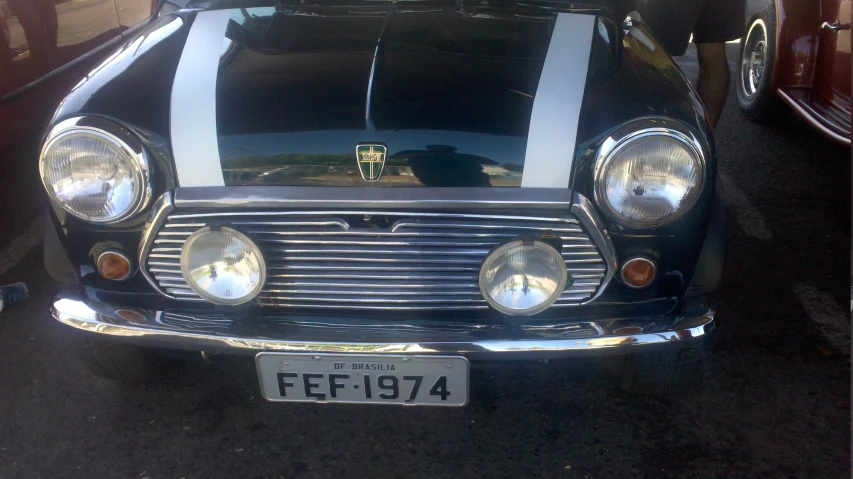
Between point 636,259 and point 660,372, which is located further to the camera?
point 660,372

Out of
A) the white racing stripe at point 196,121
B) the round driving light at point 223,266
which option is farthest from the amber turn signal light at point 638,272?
the white racing stripe at point 196,121

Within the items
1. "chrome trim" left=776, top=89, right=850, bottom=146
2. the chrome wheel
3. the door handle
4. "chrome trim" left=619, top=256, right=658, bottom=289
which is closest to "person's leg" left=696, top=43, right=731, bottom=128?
"chrome trim" left=776, top=89, right=850, bottom=146

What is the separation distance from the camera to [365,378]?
80.8 inches

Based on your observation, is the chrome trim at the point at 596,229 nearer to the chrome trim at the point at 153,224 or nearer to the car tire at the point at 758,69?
the chrome trim at the point at 153,224

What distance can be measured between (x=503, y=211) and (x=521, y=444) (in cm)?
85

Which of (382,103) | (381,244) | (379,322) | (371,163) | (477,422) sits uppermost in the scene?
(382,103)

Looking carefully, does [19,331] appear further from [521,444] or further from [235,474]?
[521,444]

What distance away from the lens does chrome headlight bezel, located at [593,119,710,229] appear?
1.94 meters

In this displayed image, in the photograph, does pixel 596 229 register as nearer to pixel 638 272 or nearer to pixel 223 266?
pixel 638 272

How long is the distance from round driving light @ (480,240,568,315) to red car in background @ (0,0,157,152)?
2.97 meters

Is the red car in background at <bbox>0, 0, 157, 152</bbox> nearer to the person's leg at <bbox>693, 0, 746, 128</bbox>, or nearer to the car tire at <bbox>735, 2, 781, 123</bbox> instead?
the person's leg at <bbox>693, 0, 746, 128</bbox>

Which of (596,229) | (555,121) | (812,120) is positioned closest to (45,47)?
(555,121)

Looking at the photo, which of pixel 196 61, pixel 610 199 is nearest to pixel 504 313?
pixel 610 199

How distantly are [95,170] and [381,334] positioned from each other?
87 centimetres
